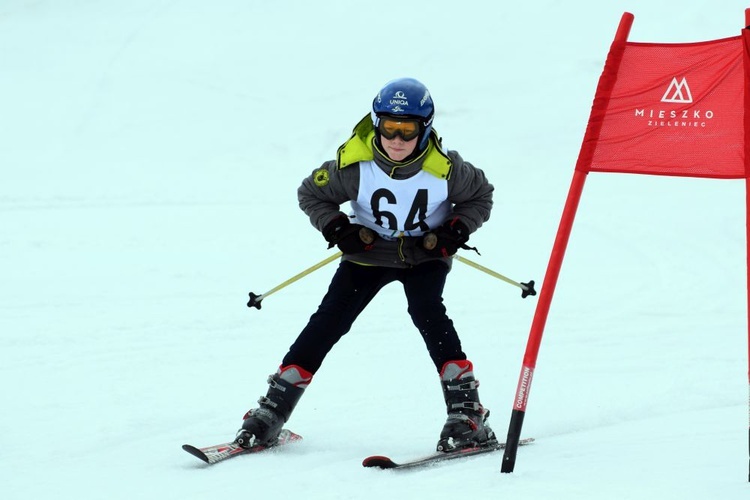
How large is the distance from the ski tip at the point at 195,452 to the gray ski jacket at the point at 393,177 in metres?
1.20

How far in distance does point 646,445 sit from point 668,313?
11.5 feet

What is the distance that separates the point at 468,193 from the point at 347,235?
0.64 meters

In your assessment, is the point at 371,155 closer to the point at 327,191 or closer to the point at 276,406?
the point at 327,191

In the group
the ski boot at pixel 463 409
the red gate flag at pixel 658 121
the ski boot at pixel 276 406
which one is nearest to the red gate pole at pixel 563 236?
the red gate flag at pixel 658 121

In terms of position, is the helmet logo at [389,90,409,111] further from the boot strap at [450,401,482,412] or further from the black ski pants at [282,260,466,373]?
the boot strap at [450,401,482,412]

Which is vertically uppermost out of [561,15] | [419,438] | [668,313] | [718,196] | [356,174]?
[561,15]

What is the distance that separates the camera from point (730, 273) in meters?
8.70

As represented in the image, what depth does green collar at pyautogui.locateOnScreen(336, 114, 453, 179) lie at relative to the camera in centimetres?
482

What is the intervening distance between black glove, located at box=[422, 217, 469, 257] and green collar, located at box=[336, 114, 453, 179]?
0.79 feet

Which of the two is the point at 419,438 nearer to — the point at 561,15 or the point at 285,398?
the point at 285,398

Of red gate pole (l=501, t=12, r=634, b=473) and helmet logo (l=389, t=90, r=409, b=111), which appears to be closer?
red gate pole (l=501, t=12, r=634, b=473)

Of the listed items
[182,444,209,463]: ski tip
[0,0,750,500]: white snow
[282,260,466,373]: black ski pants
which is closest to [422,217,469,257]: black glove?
[282,260,466,373]: black ski pants

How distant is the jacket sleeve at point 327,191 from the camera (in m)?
4.87

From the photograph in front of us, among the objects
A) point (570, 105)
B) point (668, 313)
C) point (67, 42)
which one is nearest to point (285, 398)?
point (668, 313)
